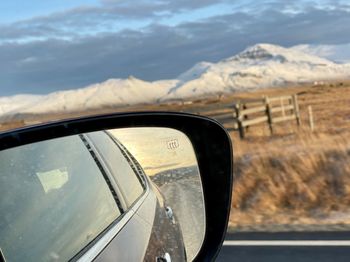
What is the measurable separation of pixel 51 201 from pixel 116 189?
1.48 ft

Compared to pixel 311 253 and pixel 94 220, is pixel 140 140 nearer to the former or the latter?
pixel 94 220

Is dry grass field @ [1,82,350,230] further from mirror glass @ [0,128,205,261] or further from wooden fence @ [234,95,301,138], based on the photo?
wooden fence @ [234,95,301,138]

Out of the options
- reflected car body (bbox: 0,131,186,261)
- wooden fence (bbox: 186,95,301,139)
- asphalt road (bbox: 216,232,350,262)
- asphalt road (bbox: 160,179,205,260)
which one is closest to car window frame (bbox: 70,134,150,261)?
reflected car body (bbox: 0,131,186,261)

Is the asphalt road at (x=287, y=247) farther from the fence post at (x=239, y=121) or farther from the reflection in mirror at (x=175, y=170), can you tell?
the fence post at (x=239, y=121)

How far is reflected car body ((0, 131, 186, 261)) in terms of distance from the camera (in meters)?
1.51

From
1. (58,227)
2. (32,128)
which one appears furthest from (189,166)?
(32,128)

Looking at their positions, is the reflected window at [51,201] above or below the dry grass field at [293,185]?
above

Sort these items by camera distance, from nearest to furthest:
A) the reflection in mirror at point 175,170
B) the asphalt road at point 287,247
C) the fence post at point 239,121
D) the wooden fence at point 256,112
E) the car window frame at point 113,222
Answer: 1. the car window frame at point 113,222
2. the reflection in mirror at point 175,170
3. the asphalt road at point 287,247
4. the fence post at point 239,121
5. the wooden fence at point 256,112

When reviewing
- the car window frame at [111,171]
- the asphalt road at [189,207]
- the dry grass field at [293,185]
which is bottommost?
the dry grass field at [293,185]

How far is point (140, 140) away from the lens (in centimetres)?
199

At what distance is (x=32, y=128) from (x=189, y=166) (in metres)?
0.86

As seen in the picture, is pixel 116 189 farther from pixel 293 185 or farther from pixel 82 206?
pixel 293 185

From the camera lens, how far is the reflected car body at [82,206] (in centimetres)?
151

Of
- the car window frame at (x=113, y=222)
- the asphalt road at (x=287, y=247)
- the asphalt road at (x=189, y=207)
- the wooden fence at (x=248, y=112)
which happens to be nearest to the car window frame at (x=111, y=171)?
the car window frame at (x=113, y=222)
